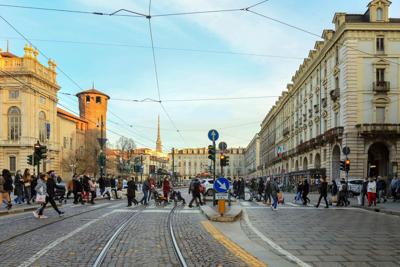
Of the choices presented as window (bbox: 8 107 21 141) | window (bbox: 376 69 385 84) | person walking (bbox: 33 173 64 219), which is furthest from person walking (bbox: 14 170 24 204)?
window (bbox: 8 107 21 141)

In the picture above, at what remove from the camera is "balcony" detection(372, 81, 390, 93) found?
4519 cm

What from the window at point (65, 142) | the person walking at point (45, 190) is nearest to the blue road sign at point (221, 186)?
the person walking at point (45, 190)

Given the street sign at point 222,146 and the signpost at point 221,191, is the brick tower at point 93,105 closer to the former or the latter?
the street sign at point 222,146

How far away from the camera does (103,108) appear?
124m

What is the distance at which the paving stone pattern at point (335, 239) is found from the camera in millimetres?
8688

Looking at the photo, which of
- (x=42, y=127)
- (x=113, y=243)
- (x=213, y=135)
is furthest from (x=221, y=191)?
(x=42, y=127)

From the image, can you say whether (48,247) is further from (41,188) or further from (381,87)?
(381,87)

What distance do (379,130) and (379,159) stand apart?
229 inches

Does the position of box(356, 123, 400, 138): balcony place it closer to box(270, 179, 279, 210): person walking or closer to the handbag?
box(270, 179, 279, 210): person walking

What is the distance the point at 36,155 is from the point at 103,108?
9905 centimetres

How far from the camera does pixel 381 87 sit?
45281 mm

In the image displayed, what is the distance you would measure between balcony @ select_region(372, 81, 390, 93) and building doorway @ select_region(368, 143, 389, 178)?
18.1ft

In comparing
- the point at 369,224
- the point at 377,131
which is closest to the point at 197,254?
the point at 369,224

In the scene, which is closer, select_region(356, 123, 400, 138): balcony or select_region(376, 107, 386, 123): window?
select_region(356, 123, 400, 138): balcony
